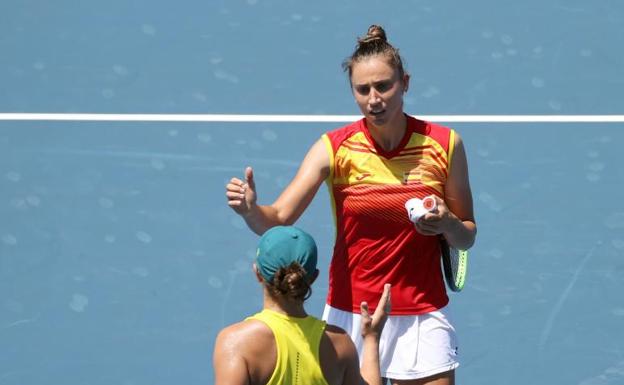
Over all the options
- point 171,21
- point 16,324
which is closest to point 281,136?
point 171,21

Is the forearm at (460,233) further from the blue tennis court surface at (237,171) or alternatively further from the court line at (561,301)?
the court line at (561,301)

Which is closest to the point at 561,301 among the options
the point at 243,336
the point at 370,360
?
the point at 370,360

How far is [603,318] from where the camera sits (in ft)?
23.4

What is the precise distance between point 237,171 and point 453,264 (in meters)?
2.97

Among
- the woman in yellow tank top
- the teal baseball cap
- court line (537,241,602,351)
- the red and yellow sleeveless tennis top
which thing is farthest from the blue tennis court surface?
the teal baseball cap

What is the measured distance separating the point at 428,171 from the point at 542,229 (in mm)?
2730

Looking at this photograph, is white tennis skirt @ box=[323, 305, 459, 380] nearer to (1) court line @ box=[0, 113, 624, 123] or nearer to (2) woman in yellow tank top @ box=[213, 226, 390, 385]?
(2) woman in yellow tank top @ box=[213, 226, 390, 385]

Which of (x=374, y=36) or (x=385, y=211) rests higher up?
(x=374, y=36)

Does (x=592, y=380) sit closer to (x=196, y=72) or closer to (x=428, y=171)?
(x=428, y=171)

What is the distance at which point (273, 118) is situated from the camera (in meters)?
8.58

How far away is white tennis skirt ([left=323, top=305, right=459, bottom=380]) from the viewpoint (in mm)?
5199

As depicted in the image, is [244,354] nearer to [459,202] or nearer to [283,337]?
[283,337]

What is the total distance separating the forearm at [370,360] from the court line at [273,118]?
3.98 metres

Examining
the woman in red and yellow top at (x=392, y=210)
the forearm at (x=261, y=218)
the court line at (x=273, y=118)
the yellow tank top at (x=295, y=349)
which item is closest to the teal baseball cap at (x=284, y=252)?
the yellow tank top at (x=295, y=349)
